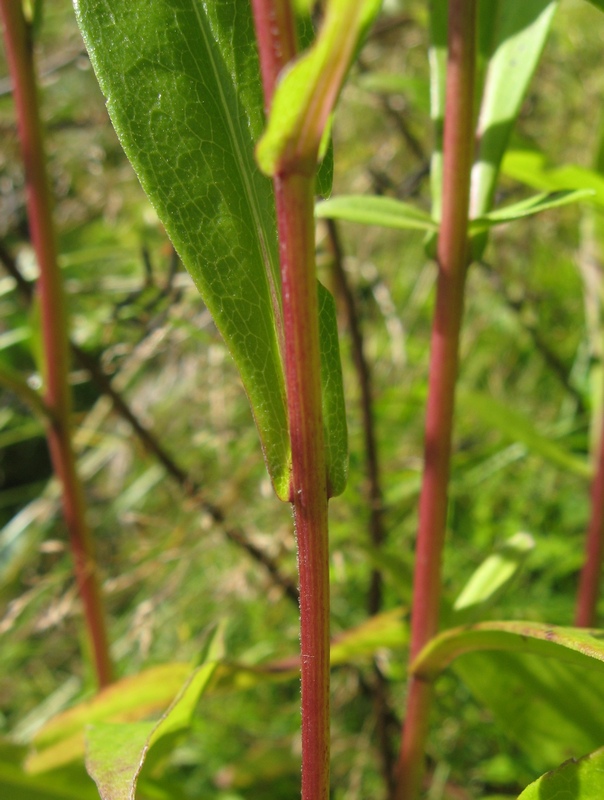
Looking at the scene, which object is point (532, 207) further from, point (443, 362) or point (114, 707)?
point (114, 707)

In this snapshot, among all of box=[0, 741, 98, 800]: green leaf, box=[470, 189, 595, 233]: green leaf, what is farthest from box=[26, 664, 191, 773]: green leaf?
box=[470, 189, 595, 233]: green leaf

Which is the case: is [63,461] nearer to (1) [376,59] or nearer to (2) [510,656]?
(2) [510,656]

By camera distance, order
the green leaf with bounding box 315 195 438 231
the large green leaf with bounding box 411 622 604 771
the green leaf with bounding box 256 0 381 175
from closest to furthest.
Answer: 1. the green leaf with bounding box 256 0 381 175
2. the green leaf with bounding box 315 195 438 231
3. the large green leaf with bounding box 411 622 604 771

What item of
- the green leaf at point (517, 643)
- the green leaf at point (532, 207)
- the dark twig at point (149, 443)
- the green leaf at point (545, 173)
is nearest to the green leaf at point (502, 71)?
the green leaf at point (532, 207)

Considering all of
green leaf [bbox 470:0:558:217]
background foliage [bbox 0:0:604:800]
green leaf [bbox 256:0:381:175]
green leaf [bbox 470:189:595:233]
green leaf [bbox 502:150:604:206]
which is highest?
green leaf [bbox 256:0:381:175]

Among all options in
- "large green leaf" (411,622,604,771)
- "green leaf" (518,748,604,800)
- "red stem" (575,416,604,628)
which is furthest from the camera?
"red stem" (575,416,604,628)

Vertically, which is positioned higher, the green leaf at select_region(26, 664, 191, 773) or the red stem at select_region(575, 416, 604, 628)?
the green leaf at select_region(26, 664, 191, 773)

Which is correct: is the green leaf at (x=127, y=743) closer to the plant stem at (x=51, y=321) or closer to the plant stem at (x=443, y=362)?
the plant stem at (x=443, y=362)

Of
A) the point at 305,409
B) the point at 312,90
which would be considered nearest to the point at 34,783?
the point at 305,409

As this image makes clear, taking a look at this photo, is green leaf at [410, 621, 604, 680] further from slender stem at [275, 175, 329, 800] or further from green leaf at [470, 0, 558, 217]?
green leaf at [470, 0, 558, 217]
